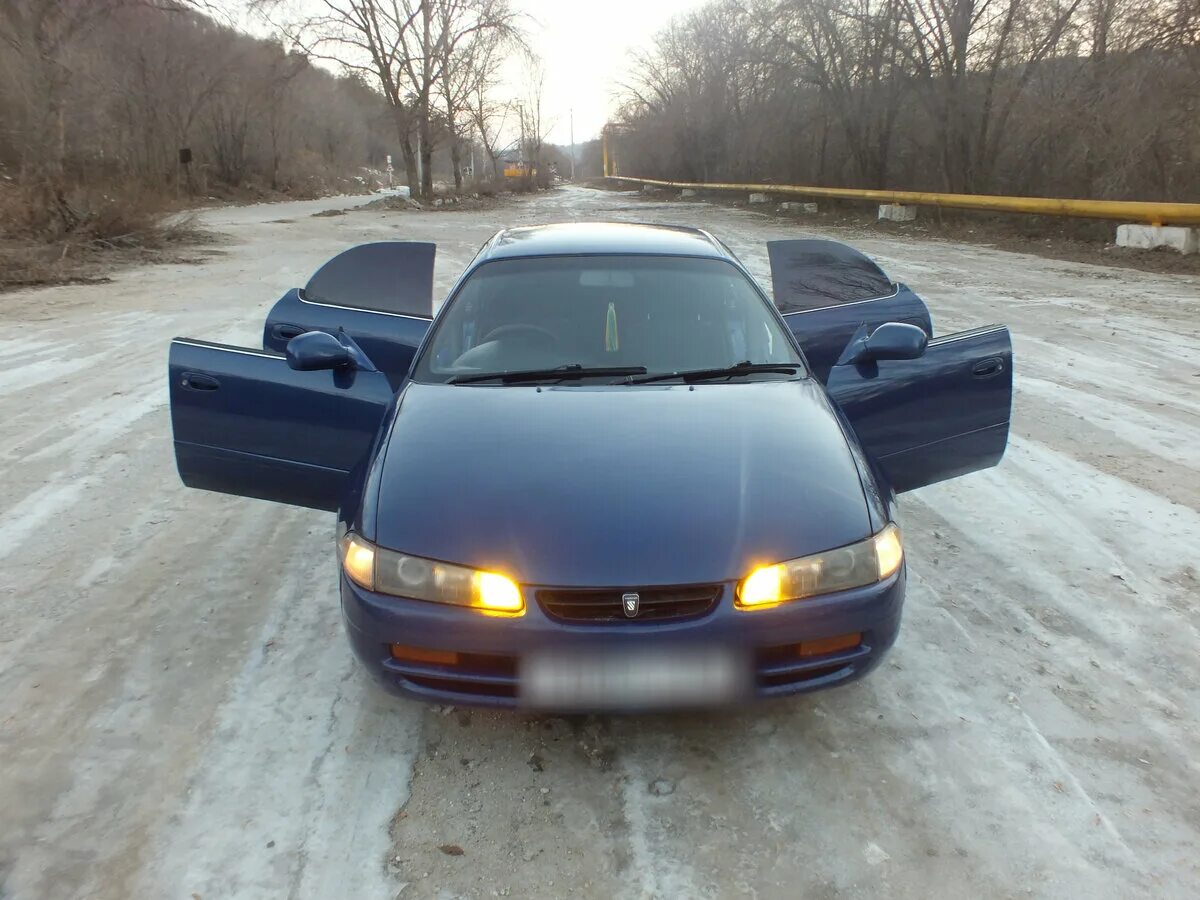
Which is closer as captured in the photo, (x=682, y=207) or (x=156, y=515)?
(x=156, y=515)

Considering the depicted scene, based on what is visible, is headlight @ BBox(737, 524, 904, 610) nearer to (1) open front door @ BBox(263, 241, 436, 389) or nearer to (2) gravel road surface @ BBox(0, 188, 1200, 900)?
(2) gravel road surface @ BBox(0, 188, 1200, 900)

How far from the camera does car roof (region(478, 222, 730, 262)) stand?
3.94 metres

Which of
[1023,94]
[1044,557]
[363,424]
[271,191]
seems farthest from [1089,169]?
[271,191]

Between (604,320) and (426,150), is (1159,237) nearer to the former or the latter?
(604,320)

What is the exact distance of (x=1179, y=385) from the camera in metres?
6.42

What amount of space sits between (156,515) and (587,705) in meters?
2.94

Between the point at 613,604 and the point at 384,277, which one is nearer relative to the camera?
the point at 613,604

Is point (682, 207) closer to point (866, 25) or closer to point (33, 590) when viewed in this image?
point (866, 25)

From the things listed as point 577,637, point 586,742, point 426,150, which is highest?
point 426,150

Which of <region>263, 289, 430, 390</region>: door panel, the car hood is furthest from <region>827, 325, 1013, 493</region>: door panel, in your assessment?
<region>263, 289, 430, 390</region>: door panel

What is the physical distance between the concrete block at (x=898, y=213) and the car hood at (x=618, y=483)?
21.1 meters

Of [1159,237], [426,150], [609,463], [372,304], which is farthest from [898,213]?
[426,150]

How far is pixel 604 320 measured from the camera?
140 inches

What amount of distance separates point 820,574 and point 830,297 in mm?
2955
